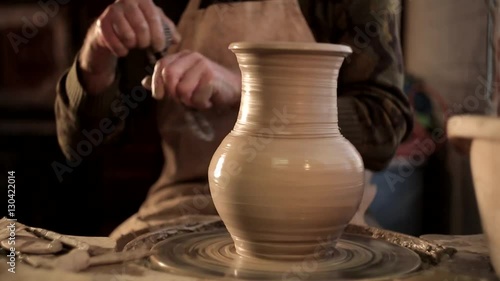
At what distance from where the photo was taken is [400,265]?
28.4 inches

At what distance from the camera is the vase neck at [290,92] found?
0.72m

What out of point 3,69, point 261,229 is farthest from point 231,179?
point 3,69

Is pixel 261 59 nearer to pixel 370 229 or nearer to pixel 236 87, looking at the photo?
pixel 370 229

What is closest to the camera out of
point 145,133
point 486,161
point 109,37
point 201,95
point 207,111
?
point 486,161

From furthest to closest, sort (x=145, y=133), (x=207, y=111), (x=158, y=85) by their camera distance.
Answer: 1. (x=145, y=133)
2. (x=207, y=111)
3. (x=158, y=85)

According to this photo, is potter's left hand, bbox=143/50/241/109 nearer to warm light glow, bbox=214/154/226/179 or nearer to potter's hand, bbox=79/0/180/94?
potter's hand, bbox=79/0/180/94

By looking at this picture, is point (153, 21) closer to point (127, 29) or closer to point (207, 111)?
point (127, 29)

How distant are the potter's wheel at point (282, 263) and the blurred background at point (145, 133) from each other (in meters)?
1.04

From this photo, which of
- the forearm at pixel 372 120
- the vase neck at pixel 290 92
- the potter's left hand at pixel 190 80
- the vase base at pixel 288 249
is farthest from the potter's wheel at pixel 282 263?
the forearm at pixel 372 120

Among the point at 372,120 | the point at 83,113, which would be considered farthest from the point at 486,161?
the point at 83,113

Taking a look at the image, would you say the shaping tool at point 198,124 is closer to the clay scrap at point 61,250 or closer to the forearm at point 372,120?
the forearm at point 372,120

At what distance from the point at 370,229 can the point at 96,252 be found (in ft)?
1.26

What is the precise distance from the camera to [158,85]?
961 millimetres

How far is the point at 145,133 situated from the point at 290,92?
1.35 meters
